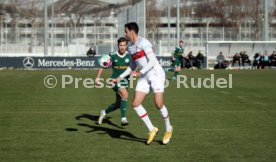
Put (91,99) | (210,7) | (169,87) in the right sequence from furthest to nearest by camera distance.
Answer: (210,7), (169,87), (91,99)

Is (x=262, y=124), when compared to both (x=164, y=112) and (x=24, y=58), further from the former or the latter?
(x=24, y=58)

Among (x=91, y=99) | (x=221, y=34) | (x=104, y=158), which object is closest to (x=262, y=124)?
(x=104, y=158)


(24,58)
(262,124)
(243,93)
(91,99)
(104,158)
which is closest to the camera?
(104,158)

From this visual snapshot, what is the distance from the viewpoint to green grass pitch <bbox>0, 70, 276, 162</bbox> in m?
9.81

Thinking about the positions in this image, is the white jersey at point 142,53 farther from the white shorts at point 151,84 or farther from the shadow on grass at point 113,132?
the shadow on grass at point 113,132

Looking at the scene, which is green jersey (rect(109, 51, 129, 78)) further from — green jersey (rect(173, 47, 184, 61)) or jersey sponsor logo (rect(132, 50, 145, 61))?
green jersey (rect(173, 47, 184, 61))

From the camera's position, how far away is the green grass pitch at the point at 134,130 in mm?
9812

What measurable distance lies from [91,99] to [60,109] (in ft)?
11.2

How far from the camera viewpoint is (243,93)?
22.4 meters

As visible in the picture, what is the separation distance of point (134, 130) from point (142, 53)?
227cm

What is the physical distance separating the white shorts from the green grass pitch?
0.95 m

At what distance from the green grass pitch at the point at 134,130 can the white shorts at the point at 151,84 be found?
37.3 inches

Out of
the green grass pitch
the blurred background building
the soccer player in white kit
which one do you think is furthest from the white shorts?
A: the blurred background building

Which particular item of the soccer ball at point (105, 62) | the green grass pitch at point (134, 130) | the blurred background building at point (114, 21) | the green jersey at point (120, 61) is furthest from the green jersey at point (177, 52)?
the blurred background building at point (114, 21)
